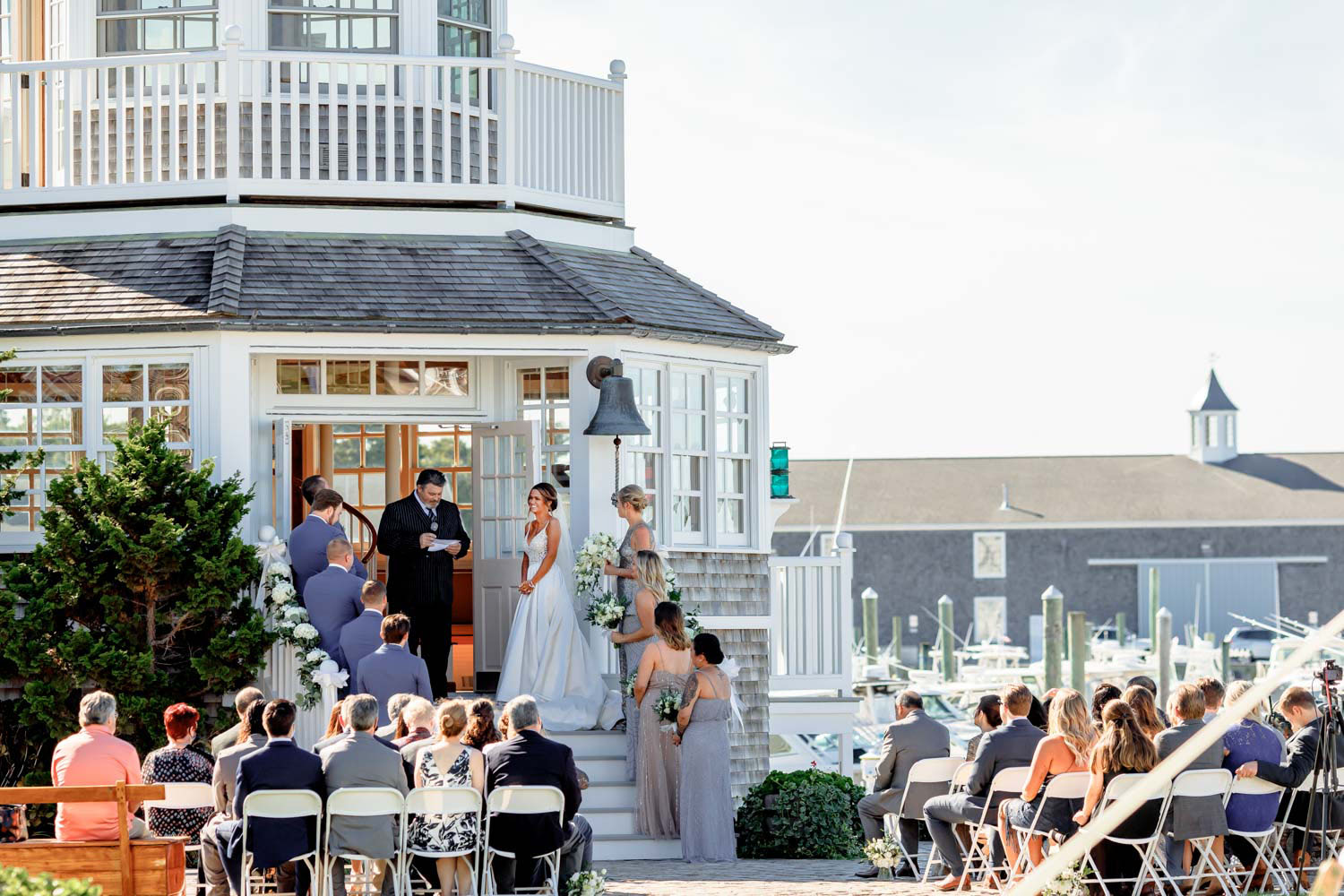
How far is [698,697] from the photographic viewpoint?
545 inches

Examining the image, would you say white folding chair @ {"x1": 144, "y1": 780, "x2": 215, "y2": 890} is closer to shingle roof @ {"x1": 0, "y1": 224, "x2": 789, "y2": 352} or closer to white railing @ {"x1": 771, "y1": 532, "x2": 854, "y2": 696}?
shingle roof @ {"x1": 0, "y1": 224, "x2": 789, "y2": 352}

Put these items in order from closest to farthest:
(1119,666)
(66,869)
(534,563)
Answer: (66,869), (534,563), (1119,666)

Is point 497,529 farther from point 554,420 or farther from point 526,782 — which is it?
point 526,782

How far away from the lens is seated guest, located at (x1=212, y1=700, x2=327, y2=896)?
410 inches

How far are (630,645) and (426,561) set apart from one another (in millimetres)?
1627

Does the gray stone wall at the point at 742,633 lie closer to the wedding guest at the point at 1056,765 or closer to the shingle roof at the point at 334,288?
the shingle roof at the point at 334,288

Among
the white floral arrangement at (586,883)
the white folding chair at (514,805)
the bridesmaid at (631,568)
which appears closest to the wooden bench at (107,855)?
the white folding chair at (514,805)

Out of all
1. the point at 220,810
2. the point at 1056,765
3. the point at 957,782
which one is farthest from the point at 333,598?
the point at 1056,765

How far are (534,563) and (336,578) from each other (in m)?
1.56

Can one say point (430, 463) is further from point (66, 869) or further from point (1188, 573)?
point (1188, 573)

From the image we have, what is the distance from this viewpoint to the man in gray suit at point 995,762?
1180 centimetres

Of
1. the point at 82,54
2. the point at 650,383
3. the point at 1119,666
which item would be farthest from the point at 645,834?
the point at 1119,666

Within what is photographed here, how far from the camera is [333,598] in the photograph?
47.0ft

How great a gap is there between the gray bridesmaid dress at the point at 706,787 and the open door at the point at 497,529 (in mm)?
3071
